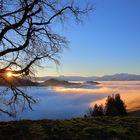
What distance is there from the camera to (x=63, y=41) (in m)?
20.3

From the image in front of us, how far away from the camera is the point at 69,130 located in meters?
19.7

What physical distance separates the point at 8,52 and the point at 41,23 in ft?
7.05

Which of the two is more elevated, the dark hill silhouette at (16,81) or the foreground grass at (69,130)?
the dark hill silhouette at (16,81)

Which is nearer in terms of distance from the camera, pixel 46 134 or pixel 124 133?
pixel 46 134

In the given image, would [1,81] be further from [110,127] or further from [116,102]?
[116,102]

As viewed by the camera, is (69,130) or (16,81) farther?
(16,81)

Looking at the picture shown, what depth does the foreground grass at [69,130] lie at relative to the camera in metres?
18.5

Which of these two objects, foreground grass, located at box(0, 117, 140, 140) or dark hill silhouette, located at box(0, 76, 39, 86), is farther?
dark hill silhouette, located at box(0, 76, 39, 86)

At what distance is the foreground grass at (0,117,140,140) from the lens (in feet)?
60.6

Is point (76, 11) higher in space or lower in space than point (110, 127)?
higher

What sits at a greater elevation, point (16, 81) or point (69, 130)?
point (16, 81)

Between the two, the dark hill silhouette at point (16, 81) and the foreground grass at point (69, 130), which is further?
the dark hill silhouette at point (16, 81)

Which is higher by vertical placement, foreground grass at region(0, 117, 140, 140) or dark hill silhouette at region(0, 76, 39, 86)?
dark hill silhouette at region(0, 76, 39, 86)

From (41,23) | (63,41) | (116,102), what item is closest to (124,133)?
(63,41)
